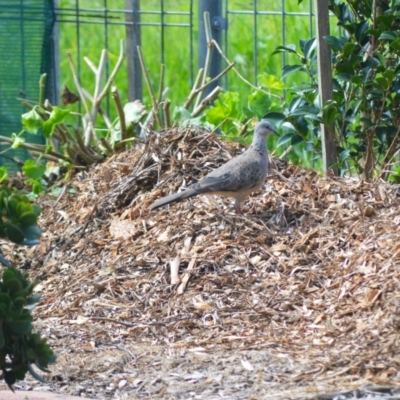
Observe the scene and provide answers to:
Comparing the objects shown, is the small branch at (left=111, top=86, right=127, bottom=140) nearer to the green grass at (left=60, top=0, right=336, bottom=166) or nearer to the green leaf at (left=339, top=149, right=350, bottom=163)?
the green leaf at (left=339, top=149, right=350, bottom=163)

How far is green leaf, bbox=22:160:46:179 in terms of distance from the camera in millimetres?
7105

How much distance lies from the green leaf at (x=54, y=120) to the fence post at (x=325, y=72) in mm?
1966

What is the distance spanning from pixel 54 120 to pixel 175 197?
161cm

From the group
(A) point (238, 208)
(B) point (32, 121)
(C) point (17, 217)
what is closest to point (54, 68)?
(B) point (32, 121)

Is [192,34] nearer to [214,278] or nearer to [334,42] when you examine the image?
[334,42]

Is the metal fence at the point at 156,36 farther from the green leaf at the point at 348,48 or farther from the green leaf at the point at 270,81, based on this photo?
the green leaf at the point at 348,48

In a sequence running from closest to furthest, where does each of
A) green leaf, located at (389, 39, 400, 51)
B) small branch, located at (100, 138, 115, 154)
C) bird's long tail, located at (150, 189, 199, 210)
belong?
green leaf, located at (389, 39, 400, 51)
bird's long tail, located at (150, 189, 199, 210)
small branch, located at (100, 138, 115, 154)

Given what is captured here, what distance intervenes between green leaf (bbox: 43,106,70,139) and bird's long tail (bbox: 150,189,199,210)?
4.82 ft

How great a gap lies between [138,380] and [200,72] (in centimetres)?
354

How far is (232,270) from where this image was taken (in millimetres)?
5305

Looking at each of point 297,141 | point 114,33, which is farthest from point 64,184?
point 114,33

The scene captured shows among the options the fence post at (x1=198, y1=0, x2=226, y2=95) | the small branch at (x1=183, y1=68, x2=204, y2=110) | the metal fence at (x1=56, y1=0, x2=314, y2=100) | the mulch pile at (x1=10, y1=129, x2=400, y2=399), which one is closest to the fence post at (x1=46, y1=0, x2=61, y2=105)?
the metal fence at (x1=56, y1=0, x2=314, y2=100)

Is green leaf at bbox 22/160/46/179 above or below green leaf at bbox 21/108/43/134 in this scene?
below

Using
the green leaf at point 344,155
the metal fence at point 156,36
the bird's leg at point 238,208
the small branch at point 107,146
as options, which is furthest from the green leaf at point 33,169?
the green leaf at point 344,155
